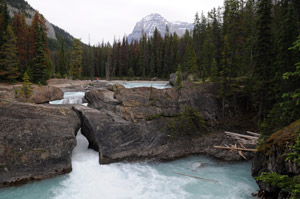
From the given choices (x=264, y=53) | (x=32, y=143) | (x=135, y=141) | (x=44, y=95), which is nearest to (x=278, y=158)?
(x=135, y=141)

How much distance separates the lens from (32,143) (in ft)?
39.9

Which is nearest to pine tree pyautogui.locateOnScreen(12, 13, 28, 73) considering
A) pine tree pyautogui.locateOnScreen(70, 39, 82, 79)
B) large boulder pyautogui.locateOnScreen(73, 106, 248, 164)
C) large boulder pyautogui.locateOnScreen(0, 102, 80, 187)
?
pine tree pyautogui.locateOnScreen(70, 39, 82, 79)

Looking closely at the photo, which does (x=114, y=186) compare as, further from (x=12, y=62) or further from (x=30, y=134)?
(x=12, y=62)

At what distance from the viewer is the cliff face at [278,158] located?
334 inches

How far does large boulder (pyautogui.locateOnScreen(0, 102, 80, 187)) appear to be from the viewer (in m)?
11.4

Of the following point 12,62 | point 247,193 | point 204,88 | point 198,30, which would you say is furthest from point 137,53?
point 247,193

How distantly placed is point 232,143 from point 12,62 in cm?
3348

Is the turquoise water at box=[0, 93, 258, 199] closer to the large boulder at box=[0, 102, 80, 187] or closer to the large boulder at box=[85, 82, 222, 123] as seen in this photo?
the large boulder at box=[0, 102, 80, 187]

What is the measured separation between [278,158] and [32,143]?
14051 millimetres

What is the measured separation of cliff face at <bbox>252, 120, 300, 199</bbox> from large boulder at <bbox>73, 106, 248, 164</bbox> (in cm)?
459

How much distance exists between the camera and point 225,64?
20969 millimetres

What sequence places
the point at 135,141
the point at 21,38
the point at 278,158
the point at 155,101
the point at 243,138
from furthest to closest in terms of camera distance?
the point at 21,38 < the point at 155,101 < the point at 243,138 < the point at 135,141 < the point at 278,158

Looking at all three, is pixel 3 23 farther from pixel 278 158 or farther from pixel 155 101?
pixel 278 158

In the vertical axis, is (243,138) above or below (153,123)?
below
